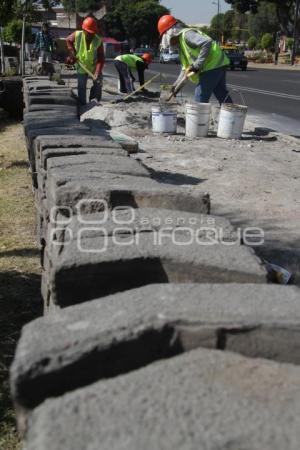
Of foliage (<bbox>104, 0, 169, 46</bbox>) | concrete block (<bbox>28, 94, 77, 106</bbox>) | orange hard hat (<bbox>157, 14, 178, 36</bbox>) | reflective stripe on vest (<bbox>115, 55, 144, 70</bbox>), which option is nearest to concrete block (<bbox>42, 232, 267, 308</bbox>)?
concrete block (<bbox>28, 94, 77, 106</bbox>)

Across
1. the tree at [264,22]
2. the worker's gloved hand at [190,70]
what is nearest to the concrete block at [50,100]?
the worker's gloved hand at [190,70]

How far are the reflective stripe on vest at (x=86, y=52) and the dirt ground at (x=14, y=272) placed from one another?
16.4 feet

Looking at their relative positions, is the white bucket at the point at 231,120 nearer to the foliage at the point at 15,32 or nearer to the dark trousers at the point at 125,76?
the dark trousers at the point at 125,76

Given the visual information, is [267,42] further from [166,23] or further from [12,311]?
[12,311]

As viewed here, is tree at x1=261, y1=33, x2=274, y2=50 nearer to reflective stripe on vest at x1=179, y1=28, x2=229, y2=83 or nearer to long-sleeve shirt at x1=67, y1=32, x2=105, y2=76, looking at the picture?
long-sleeve shirt at x1=67, y1=32, x2=105, y2=76

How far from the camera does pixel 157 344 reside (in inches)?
57.1

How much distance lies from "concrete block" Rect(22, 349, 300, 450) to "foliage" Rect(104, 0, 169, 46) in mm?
90900

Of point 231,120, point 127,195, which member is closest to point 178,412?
point 127,195

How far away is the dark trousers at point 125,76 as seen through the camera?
13570 mm

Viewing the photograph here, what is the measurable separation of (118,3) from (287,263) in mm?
95931

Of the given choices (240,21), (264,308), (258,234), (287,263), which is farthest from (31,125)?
(240,21)

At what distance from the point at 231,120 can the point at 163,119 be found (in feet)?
3.49

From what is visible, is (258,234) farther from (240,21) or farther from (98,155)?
(240,21)

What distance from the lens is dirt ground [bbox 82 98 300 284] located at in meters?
4.28
